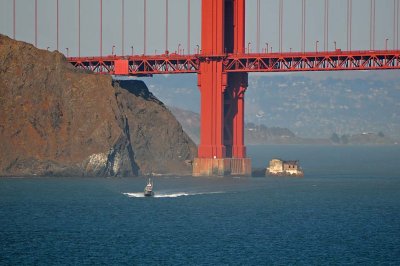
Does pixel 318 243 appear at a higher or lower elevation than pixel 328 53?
lower

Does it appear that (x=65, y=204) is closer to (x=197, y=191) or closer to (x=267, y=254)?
(x=197, y=191)

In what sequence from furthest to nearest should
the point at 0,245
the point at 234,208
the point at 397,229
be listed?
the point at 234,208 → the point at 397,229 → the point at 0,245

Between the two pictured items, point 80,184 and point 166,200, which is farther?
point 80,184

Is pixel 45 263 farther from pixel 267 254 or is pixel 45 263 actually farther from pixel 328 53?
pixel 328 53

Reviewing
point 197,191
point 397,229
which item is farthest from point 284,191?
point 397,229

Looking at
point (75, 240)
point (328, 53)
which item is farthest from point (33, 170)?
point (75, 240)

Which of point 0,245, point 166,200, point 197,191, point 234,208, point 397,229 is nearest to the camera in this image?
point 0,245
